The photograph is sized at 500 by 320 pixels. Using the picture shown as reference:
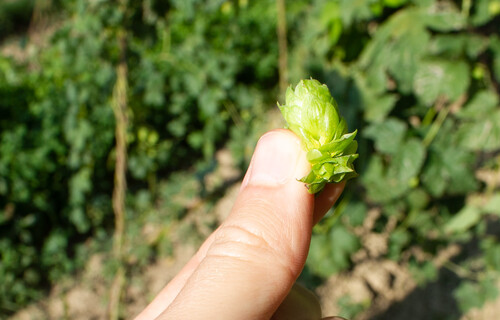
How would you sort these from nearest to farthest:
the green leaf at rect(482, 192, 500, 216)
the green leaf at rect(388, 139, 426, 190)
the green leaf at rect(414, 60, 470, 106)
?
the green leaf at rect(414, 60, 470, 106), the green leaf at rect(388, 139, 426, 190), the green leaf at rect(482, 192, 500, 216)

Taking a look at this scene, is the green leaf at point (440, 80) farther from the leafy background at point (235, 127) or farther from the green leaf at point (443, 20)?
the green leaf at point (443, 20)

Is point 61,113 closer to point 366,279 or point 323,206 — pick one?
point 366,279

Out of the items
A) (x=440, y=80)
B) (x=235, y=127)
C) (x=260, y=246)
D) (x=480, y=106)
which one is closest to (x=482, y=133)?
(x=480, y=106)

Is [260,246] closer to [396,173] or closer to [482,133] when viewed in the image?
[396,173]

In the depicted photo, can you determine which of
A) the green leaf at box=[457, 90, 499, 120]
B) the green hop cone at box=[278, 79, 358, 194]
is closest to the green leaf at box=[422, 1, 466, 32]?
the green leaf at box=[457, 90, 499, 120]

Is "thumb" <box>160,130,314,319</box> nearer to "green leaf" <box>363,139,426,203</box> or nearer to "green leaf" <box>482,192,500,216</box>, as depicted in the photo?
"green leaf" <box>363,139,426,203</box>

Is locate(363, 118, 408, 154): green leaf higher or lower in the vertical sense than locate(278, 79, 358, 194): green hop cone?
lower
